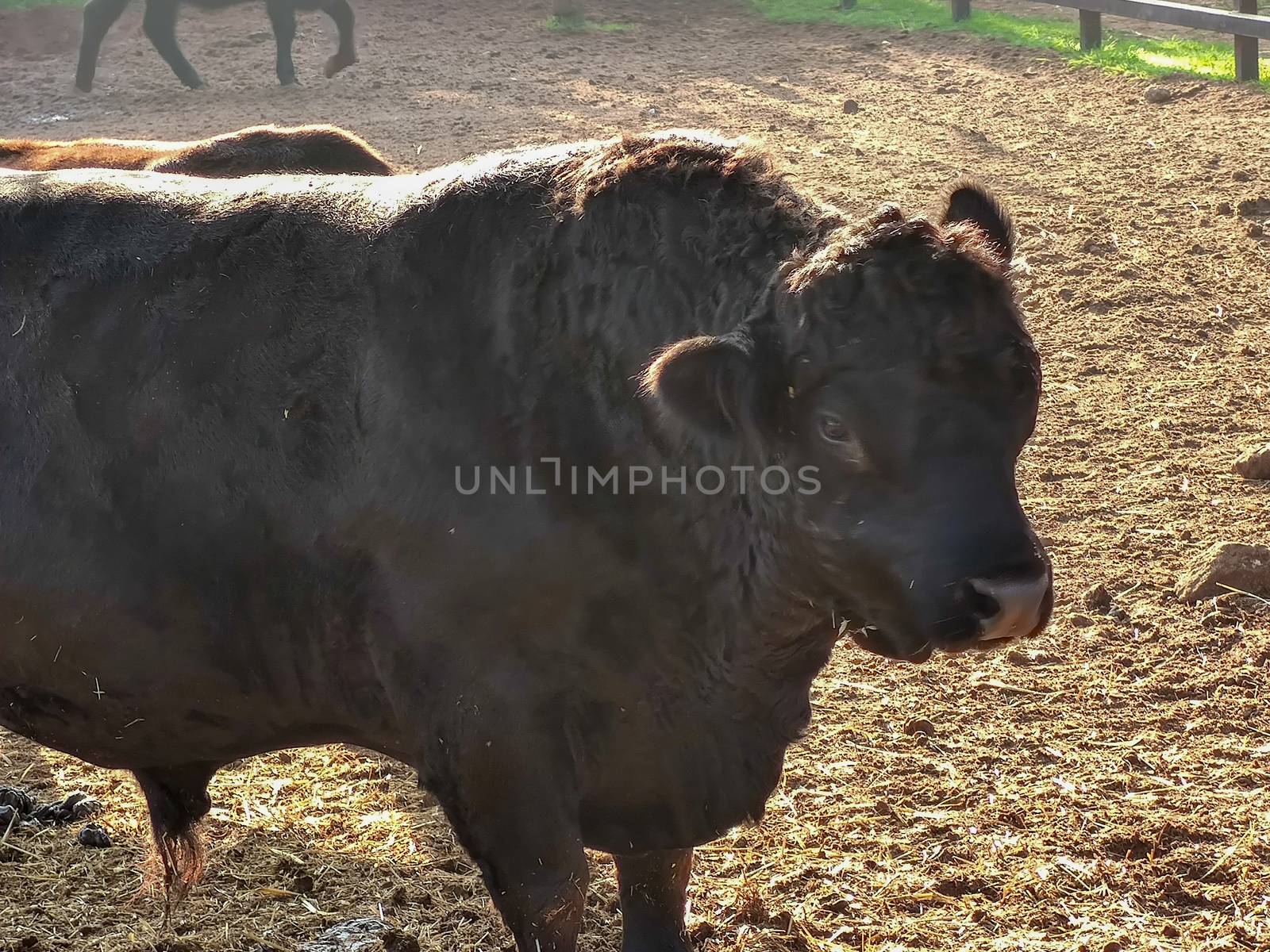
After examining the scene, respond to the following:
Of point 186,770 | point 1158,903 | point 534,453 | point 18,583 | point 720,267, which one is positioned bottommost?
point 1158,903

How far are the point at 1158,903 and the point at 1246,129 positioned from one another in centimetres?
854

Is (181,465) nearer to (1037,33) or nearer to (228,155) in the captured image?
(228,155)

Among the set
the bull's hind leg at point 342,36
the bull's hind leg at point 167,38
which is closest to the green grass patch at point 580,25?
the bull's hind leg at point 342,36

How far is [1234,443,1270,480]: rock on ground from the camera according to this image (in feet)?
19.3

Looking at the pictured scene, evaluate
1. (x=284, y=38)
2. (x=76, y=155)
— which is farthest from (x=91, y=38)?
(x=76, y=155)

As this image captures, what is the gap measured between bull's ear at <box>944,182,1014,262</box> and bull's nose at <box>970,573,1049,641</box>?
2.44 feet

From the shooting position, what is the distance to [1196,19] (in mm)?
13023

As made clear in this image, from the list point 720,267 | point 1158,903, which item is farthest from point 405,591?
point 1158,903

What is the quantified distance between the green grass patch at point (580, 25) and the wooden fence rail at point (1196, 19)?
5035mm

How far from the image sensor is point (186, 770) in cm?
367

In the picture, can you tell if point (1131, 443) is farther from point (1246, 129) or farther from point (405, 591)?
point (1246, 129)

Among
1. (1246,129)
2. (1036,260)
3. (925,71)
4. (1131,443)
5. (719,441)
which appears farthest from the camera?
(925,71)

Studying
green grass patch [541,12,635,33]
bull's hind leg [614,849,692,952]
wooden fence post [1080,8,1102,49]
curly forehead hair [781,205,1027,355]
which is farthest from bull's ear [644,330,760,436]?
green grass patch [541,12,635,33]

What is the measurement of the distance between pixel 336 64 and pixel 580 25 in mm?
3305
